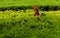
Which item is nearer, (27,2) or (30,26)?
(30,26)

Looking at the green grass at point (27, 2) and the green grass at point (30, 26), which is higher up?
the green grass at point (30, 26)

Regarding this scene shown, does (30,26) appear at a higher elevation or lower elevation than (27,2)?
higher

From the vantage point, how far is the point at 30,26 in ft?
39.5

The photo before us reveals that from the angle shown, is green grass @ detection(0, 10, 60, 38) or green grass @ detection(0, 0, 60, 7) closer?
green grass @ detection(0, 10, 60, 38)

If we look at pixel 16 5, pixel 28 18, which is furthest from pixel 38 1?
pixel 28 18

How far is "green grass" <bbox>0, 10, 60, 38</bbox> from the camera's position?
441 inches

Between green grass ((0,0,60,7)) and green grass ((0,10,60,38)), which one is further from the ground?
green grass ((0,10,60,38))

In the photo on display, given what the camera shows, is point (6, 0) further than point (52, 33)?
Yes

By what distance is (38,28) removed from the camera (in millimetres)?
11875

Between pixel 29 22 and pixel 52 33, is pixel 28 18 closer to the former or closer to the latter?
pixel 29 22

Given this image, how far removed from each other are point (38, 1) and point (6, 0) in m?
2.74

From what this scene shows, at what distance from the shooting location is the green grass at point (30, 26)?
11214 mm

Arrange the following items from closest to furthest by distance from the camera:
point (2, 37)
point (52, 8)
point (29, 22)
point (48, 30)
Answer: point (2, 37) < point (48, 30) < point (29, 22) < point (52, 8)

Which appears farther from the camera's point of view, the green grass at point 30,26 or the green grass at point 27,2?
the green grass at point 27,2
